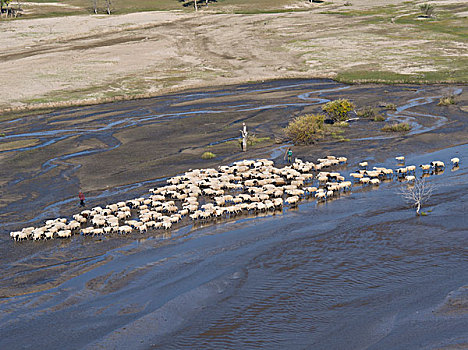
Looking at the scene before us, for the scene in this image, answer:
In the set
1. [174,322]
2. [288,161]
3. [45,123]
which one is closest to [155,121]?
[45,123]

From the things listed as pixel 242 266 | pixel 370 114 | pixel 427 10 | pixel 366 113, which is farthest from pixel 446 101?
pixel 427 10

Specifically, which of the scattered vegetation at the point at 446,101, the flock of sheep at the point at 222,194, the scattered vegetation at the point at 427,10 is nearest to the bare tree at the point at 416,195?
the flock of sheep at the point at 222,194

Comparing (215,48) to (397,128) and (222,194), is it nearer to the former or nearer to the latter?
(397,128)

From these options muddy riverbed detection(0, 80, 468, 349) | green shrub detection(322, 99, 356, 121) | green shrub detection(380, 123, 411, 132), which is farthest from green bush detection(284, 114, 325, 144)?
green shrub detection(380, 123, 411, 132)

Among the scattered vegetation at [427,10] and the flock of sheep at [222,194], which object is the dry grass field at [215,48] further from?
the flock of sheep at [222,194]

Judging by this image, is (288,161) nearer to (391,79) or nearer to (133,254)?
(133,254)
